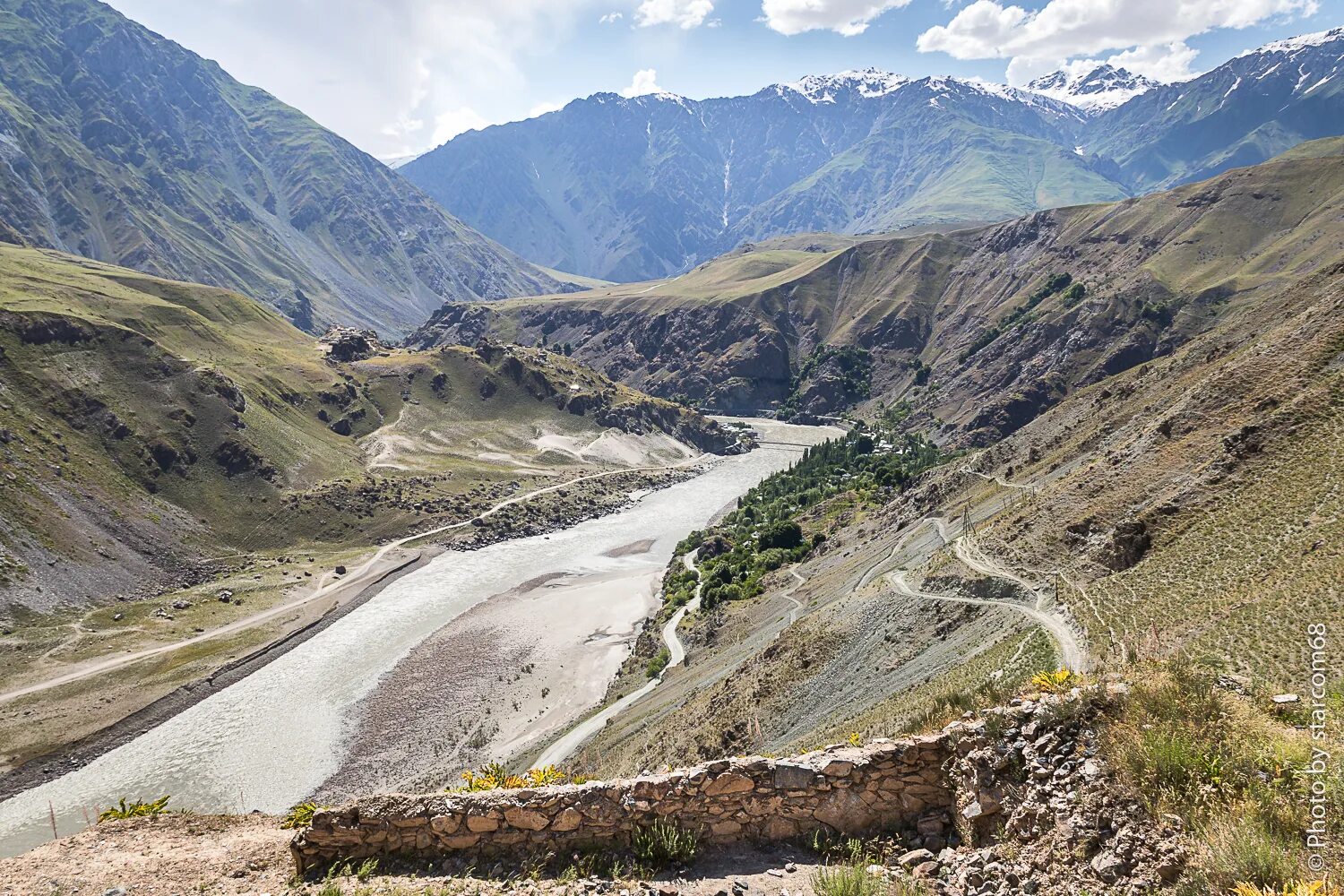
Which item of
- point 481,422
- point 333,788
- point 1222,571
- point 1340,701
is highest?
point 481,422

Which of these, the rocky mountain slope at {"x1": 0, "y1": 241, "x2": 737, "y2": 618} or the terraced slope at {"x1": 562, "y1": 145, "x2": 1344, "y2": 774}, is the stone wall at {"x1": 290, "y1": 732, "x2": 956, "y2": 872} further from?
the rocky mountain slope at {"x1": 0, "y1": 241, "x2": 737, "y2": 618}

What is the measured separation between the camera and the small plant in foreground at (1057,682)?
12320 mm

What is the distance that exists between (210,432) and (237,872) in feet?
412

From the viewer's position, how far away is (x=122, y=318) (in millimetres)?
137000

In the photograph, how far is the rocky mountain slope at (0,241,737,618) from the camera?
88.4 m

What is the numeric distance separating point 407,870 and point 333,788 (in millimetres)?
45237

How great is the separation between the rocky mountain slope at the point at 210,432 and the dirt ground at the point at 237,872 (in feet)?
260

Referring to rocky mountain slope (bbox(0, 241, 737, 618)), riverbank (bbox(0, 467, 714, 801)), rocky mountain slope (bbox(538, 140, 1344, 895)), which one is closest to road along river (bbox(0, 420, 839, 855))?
riverbank (bbox(0, 467, 714, 801))

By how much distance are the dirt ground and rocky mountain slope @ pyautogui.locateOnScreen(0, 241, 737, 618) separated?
260 feet

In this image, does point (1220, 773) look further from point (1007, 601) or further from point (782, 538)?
point (782, 538)

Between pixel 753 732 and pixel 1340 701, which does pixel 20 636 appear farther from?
pixel 1340 701

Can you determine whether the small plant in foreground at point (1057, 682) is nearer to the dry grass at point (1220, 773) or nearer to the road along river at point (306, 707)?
the dry grass at point (1220, 773)

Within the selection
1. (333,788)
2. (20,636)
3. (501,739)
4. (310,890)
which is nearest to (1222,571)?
(310,890)

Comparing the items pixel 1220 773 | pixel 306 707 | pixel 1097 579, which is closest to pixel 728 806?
pixel 1220 773
